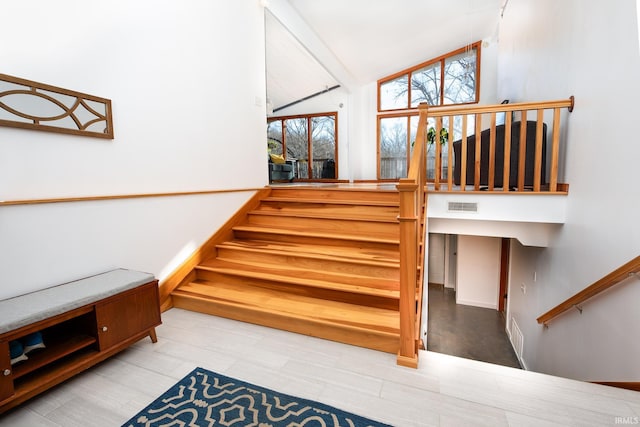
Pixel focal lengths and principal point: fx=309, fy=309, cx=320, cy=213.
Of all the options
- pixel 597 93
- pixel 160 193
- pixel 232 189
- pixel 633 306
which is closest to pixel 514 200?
pixel 597 93

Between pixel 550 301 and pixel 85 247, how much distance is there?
439 centimetres

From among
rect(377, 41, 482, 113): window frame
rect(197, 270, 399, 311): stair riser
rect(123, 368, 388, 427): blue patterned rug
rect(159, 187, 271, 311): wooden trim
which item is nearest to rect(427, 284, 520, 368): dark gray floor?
rect(197, 270, 399, 311): stair riser

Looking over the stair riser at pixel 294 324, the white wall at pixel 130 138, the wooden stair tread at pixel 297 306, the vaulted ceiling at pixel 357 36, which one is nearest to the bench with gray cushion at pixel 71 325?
the white wall at pixel 130 138

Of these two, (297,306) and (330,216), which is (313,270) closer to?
(297,306)

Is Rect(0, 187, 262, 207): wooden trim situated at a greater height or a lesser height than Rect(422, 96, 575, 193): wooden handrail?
lesser

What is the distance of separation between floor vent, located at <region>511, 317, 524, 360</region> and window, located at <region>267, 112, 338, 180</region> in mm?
4832

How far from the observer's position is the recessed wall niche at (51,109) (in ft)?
5.78

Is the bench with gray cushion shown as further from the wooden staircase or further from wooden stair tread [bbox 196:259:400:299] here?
wooden stair tread [bbox 196:259:400:299]

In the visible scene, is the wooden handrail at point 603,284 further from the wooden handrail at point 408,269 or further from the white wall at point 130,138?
the white wall at point 130,138

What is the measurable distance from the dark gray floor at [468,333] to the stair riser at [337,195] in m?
3.09

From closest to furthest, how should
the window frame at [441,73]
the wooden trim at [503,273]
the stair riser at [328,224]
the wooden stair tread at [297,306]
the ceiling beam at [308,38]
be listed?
the wooden stair tread at [297,306]
the stair riser at [328,224]
the ceiling beam at [308,38]
the wooden trim at [503,273]
the window frame at [441,73]

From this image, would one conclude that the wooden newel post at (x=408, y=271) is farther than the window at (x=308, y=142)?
No

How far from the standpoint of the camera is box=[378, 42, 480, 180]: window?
7.14 metres

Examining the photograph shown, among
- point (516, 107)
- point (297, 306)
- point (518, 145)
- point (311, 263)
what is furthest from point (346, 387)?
point (518, 145)
